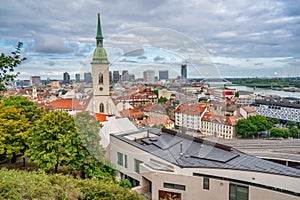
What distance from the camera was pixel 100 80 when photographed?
6977 millimetres

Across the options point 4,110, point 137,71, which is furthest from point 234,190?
point 4,110

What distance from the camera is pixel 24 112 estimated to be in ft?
43.0

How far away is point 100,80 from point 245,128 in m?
24.6

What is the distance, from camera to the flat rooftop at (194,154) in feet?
22.0

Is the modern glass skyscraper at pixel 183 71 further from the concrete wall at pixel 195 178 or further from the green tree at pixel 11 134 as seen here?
the green tree at pixel 11 134

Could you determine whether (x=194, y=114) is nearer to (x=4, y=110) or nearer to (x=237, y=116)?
(x=4, y=110)

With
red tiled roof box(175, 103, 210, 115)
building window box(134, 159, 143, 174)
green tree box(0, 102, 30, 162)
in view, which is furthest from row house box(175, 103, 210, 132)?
green tree box(0, 102, 30, 162)

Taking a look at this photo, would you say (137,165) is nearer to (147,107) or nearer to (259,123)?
(147,107)

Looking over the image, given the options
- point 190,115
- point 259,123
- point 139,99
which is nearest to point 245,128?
point 259,123

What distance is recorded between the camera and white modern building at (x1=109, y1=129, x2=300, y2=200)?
21.1 feet

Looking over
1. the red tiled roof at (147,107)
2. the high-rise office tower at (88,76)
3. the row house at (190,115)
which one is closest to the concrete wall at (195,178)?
the red tiled roof at (147,107)

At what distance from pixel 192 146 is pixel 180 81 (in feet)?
7.61

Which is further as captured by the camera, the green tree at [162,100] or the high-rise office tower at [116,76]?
the green tree at [162,100]

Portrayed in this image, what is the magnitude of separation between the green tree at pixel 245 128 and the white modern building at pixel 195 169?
21250 mm
